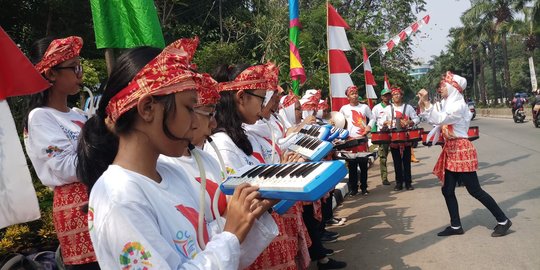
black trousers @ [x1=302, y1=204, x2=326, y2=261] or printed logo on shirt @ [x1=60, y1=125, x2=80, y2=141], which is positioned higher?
printed logo on shirt @ [x1=60, y1=125, x2=80, y2=141]

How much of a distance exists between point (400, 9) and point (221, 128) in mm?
27210

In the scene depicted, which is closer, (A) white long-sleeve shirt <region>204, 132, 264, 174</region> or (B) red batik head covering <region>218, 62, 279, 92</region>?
(A) white long-sleeve shirt <region>204, 132, 264, 174</region>

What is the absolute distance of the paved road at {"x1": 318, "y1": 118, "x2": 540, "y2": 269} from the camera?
4.59 meters

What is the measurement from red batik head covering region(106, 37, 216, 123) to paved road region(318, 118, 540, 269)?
3.71 metres

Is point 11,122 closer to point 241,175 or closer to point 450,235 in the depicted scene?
point 241,175

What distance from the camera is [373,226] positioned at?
6.21 meters

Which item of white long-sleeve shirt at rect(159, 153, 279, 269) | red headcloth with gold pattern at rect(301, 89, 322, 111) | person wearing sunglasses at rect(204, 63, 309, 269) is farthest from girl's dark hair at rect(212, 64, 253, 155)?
red headcloth with gold pattern at rect(301, 89, 322, 111)

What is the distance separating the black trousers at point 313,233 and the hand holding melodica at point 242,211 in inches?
126

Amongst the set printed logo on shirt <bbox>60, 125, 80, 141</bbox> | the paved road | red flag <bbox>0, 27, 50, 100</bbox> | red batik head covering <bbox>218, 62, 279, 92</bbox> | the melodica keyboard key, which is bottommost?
the paved road

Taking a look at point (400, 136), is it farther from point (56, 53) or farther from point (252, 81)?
point (56, 53)

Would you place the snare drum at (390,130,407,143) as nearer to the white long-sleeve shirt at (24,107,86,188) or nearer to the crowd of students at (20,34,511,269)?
the crowd of students at (20,34,511,269)

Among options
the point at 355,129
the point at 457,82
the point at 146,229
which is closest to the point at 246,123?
the point at 146,229

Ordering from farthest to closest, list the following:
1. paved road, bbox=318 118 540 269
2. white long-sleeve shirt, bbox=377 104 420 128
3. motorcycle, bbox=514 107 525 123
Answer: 1. motorcycle, bbox=514 107 525 123
2. white long-sleeve shirt, bbox=377 104 420 128
3. paved road, bbox=318 118 540 269

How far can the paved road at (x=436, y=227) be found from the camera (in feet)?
15.0
